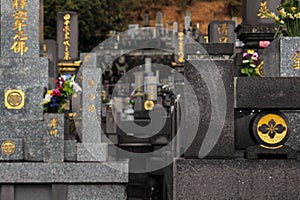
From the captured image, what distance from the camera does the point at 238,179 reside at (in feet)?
15.5

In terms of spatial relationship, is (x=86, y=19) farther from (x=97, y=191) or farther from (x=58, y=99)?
(x=97, y=191)

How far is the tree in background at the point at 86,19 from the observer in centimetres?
3155

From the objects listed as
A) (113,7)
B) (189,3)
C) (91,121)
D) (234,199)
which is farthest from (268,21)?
(189,3)

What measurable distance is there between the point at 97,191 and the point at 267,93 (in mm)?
3674

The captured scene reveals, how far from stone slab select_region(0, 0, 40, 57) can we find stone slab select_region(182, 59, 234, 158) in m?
3.90

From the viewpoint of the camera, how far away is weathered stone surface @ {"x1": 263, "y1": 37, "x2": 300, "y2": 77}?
6113mm

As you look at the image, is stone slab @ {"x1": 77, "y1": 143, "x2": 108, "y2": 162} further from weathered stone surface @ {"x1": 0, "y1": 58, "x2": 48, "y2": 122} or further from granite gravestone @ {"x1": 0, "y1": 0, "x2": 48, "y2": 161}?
weathered stone surface @ {"x1": 0, "y1": 58, "x2": 48, "y2": 122}

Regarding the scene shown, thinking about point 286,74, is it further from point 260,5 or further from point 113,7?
point 113,7

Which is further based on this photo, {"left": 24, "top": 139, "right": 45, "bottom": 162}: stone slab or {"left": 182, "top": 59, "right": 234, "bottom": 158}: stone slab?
{"left": 24, "top": 139, "right": 45, "bottom": 162}: stone slab

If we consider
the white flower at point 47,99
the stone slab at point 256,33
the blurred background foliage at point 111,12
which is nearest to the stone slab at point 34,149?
the white flower at point 47,99

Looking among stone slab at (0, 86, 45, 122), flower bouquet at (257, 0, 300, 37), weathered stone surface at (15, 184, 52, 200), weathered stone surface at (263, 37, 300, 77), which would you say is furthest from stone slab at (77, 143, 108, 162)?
flower bouquet at (257, 0, 300, 37)

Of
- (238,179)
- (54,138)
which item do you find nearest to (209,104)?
(238,179)

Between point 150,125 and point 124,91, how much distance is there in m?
15.8

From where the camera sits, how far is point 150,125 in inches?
552
